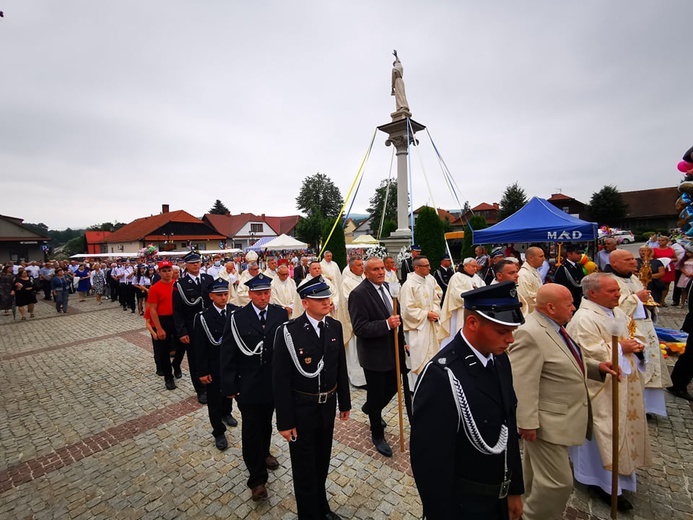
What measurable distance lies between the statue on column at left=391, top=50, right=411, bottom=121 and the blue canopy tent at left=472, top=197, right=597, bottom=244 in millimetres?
8210

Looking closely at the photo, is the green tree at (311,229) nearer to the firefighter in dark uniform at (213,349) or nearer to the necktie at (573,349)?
the firefighter in dark uniform at (213,349)

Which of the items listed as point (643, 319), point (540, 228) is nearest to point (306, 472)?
point (643, 319)

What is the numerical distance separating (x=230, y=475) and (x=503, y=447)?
3382 millimetres

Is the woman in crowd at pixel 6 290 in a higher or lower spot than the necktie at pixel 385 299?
lower

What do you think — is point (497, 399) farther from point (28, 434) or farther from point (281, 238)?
point (281, 238)

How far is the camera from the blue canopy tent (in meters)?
8.95

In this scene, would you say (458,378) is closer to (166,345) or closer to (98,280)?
(166,345)

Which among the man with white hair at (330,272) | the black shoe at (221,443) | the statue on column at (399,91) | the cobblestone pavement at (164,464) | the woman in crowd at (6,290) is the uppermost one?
the statue on column at (399,91)

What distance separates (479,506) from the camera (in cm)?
176

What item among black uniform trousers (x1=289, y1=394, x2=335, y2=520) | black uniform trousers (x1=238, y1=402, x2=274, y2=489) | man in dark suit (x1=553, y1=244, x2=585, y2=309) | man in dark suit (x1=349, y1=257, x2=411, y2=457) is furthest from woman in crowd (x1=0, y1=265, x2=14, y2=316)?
man in dark suit (x1=553, y1=244, x2=585, y2=309)

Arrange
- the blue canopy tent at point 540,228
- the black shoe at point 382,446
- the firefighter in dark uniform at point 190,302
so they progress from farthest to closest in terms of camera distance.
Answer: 1. the blue canopy tent at point 540,228
2. the firefighter in dark uniform at point 190,302
3. the black shoe at point 382,446

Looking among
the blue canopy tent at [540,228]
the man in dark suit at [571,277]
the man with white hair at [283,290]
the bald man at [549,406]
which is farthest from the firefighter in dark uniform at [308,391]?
the blue canopy tent at [540,228]

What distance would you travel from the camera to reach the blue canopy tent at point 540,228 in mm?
8953

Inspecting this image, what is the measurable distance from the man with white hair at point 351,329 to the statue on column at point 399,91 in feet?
40.5
